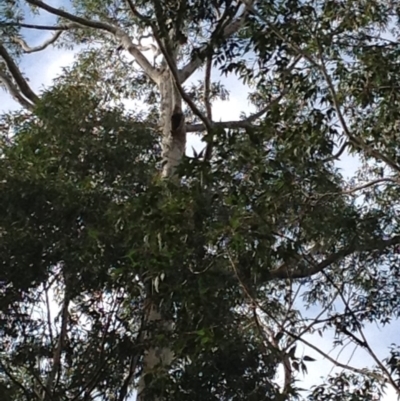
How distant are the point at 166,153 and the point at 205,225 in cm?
268

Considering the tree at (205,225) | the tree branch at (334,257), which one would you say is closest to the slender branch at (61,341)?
the tree at (205,225)

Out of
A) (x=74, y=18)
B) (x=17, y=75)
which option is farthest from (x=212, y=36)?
(x=17, y=75)

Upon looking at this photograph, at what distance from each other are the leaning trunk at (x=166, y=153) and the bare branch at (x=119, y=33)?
395 millimetres

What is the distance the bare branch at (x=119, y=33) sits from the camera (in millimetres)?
7750

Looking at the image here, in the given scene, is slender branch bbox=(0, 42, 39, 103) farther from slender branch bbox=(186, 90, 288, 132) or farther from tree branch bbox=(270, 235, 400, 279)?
tree branch bbox=(270, 235, 400, 279)

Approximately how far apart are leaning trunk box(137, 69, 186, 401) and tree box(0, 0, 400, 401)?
0.03m

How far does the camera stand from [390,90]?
4688 mm

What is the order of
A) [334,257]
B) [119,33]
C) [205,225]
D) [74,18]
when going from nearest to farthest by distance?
[205,225]
[334,257]
[74,18]
[119,33]

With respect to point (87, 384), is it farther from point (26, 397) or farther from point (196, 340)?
point (196, 340)

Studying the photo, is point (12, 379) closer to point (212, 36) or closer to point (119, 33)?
point (212, 36)

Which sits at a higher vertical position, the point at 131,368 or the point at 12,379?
the point at 131,368

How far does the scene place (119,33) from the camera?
8.77 m

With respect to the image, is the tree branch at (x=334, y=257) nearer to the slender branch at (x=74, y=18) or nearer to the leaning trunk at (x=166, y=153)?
the leaning trunk at (x=166, y=153)

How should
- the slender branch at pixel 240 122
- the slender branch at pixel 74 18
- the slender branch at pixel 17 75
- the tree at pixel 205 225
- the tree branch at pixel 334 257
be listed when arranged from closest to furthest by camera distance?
the tree at pixel 205 225
the slender branch at pixel 240 122
the tree branch at pixel 334 257
the slender branch at pixel 74 18
the slender branch at pixel 17 75
